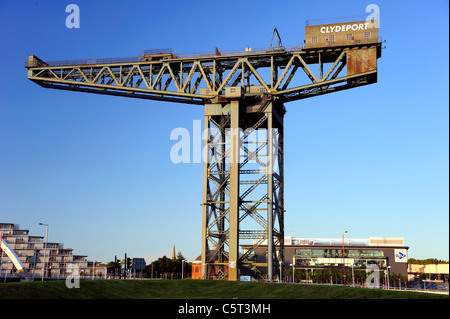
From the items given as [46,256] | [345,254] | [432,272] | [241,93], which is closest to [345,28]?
[241,93]

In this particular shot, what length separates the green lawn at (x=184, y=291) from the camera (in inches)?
1751

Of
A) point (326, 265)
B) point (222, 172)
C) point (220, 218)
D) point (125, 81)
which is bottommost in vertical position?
point (326, 265)

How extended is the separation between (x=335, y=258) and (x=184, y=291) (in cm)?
8444

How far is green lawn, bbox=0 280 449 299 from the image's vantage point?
4447cm

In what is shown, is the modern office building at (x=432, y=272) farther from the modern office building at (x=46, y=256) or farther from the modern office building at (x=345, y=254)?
the modern office building at (x=46, y=256)

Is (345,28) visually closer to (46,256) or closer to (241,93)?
(241,93)

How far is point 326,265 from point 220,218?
7405 centimetres

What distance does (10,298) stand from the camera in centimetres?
4200

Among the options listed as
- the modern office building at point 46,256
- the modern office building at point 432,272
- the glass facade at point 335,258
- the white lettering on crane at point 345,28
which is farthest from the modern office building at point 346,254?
the white lettering on crane at point 345,28

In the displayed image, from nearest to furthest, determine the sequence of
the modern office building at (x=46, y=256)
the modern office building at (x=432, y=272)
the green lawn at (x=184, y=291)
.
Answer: the green lawn at (x=184, y=291), the modern office building at (x=432, y=272), the modern office building at (x=46, y=256)

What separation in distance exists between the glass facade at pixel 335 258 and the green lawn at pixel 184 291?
7735cm

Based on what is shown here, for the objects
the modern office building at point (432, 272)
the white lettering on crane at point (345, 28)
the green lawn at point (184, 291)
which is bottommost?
the modern office building at point (432, 272)
